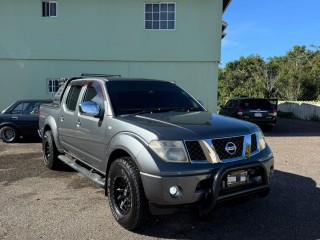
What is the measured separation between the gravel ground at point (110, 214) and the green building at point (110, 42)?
8.55m

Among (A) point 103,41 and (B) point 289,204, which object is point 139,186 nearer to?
(B) point 289,204

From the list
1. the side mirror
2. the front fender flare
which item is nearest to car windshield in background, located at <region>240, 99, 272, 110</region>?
the side mirror

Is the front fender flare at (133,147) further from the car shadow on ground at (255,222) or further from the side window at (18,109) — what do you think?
the side window at (18,109)

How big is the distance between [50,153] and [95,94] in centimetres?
232

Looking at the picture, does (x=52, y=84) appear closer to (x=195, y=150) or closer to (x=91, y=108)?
(x=91, y=108)

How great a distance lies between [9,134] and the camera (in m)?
11.0

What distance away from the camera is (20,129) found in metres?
10.9

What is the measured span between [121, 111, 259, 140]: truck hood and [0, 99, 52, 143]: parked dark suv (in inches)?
287

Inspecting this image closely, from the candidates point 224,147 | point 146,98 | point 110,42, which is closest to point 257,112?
point 110,42

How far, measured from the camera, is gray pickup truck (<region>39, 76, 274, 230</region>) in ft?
11.8

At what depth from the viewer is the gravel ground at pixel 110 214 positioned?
3.99m

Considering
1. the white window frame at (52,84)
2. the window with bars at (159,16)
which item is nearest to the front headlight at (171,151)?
the window with bars at (159,16)

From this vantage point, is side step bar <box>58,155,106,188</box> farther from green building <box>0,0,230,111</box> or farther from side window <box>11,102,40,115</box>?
green building <box>0,0,230,111</box>

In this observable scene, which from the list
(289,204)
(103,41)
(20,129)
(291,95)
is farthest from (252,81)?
(289,204)
